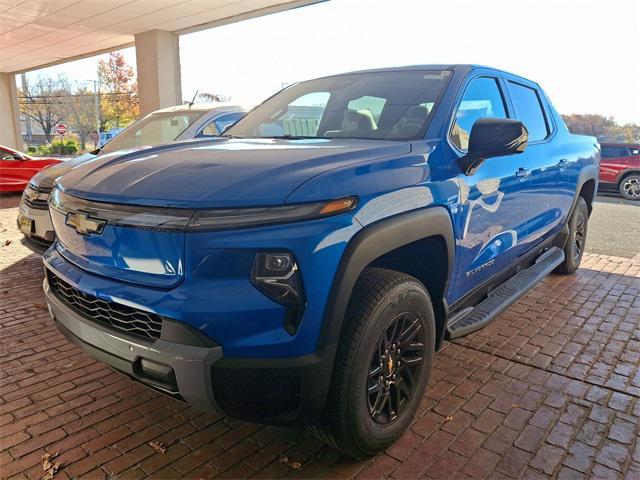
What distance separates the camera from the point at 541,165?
12.5 ft

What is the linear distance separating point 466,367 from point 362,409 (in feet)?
4.82

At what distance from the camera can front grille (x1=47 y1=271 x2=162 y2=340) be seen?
6.39 feet

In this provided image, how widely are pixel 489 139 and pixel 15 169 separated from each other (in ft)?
39.2

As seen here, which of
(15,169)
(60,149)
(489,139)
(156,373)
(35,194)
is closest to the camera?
(156,373)

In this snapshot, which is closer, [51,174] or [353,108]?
[353,108]

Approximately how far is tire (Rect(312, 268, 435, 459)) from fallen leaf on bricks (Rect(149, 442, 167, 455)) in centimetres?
84

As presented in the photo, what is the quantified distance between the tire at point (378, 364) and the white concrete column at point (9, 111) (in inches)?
1200

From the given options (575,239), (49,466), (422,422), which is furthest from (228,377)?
(575,239)

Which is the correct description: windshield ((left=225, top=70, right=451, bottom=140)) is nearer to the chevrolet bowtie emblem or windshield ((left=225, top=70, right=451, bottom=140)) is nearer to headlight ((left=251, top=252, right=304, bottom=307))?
headlight ((left=251, top=252, right=304, bottom=307))

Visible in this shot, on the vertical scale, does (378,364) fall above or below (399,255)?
below

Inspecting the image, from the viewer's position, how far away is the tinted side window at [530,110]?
3854mm

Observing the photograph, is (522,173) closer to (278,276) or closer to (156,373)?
(278,276)

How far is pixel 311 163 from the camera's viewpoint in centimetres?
209

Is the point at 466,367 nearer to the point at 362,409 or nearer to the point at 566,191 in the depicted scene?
the point at 362,409
